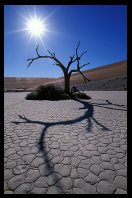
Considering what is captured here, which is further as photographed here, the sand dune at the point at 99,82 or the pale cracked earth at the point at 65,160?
the sand dune at the point at 99,82

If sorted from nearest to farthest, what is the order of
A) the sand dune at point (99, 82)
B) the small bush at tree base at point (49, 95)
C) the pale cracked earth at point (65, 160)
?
the pale cracked earth at point (65, 160) → the small bush at tree base at point (49, 95) → the sand dune at point (99, 82)

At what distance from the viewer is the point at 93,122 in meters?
5.83

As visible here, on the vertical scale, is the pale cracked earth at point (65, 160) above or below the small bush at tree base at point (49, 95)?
below

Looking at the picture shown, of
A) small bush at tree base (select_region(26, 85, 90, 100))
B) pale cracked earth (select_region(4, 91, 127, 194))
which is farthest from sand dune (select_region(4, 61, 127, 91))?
pale cracked earth (select_region(4, 91, 127, 194))

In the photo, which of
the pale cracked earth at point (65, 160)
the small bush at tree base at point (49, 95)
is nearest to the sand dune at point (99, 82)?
the small bush at tree base at point (49, 95)

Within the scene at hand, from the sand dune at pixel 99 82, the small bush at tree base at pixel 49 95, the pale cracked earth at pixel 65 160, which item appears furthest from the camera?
the sand dune at pixel 99 82

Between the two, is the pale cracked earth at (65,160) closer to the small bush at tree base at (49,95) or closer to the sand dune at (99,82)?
the small bush at tree base at (49,95)

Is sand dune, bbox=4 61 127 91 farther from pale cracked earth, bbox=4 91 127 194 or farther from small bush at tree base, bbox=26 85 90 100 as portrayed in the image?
pale cracked earth, bbox=4 91 127 194

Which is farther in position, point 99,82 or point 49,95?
point 99,82

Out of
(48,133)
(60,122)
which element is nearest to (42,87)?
(60,122)

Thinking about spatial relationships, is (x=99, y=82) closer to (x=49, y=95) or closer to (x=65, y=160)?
(x=49, y=95)

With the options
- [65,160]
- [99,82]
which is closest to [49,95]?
[65,160]
